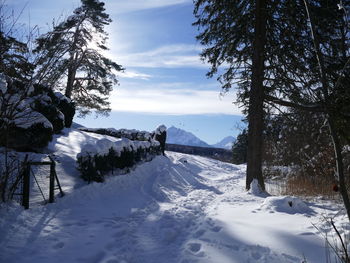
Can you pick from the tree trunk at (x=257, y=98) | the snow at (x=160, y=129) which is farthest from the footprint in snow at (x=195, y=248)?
the snow at (x=160, y=129)

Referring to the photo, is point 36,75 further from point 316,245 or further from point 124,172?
point 124,172

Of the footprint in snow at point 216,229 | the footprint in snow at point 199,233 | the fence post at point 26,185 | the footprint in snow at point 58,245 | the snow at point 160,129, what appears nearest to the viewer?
the footprint in snow at point 58,245

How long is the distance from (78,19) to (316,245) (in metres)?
21.3

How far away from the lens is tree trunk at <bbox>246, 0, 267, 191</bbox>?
918 cm

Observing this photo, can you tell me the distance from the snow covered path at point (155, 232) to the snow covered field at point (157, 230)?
1cm

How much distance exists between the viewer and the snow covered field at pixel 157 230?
12.2ft

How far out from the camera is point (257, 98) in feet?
30.1

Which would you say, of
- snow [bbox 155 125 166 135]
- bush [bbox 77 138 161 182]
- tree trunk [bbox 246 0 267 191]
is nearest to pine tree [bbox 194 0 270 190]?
tree trunk [bbox 246 0 267 191]

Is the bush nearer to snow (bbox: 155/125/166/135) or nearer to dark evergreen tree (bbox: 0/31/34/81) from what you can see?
dark evergreen tree (bbox: 0/31/34/81)

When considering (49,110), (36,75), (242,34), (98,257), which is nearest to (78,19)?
(49,110)

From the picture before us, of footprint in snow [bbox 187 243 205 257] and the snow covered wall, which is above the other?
the snow covered wall

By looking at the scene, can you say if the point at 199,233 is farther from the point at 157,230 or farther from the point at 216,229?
the point at 157,230

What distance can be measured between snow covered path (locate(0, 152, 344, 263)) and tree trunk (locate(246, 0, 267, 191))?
1.93 meters

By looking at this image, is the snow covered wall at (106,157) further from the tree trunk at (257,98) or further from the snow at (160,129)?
the snow at (160,129)
